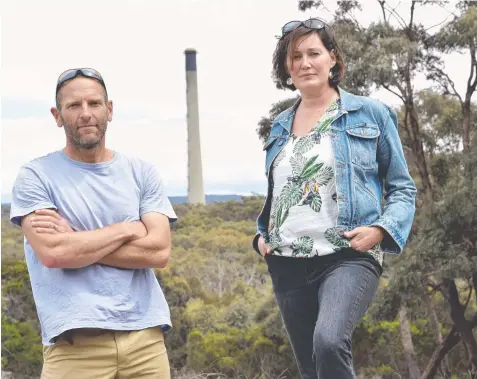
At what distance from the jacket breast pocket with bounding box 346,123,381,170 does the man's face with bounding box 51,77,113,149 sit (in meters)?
0.74

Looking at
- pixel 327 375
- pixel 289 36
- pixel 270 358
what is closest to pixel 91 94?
pixel 289 36

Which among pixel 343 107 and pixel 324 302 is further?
pixel 343 107

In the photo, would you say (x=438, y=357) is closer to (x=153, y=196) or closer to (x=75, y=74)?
(x=153, y=196)

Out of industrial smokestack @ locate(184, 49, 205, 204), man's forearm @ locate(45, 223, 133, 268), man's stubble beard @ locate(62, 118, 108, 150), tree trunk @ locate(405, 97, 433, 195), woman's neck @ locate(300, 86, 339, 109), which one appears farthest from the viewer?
industrial smokestack @ locate(184, 49, 205, 204)

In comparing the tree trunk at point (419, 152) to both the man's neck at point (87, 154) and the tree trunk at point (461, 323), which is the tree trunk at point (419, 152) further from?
the man's neck at point (87, 154)

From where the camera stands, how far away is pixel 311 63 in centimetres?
258

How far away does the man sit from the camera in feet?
7.27

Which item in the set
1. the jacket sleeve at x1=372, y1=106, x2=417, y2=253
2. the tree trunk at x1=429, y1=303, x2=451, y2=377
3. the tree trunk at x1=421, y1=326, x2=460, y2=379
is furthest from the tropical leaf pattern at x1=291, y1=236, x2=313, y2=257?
the tree trunk at x1=429, y1=303, x2=451, y2=377

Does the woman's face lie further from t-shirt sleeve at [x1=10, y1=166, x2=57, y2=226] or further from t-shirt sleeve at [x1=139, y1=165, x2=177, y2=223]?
t-shirt sleeve at [x1=10, y1=166, x2=57, y2=226]

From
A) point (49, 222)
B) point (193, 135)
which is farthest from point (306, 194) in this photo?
point (193, 135)

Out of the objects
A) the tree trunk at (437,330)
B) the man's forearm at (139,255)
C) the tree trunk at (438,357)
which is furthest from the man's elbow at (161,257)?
the tree trunk at (437,330)

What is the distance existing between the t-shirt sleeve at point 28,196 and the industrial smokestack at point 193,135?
36940mm

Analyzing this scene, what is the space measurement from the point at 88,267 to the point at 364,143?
2.98 feet

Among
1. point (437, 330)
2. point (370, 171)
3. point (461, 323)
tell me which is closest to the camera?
point (370, 171)
